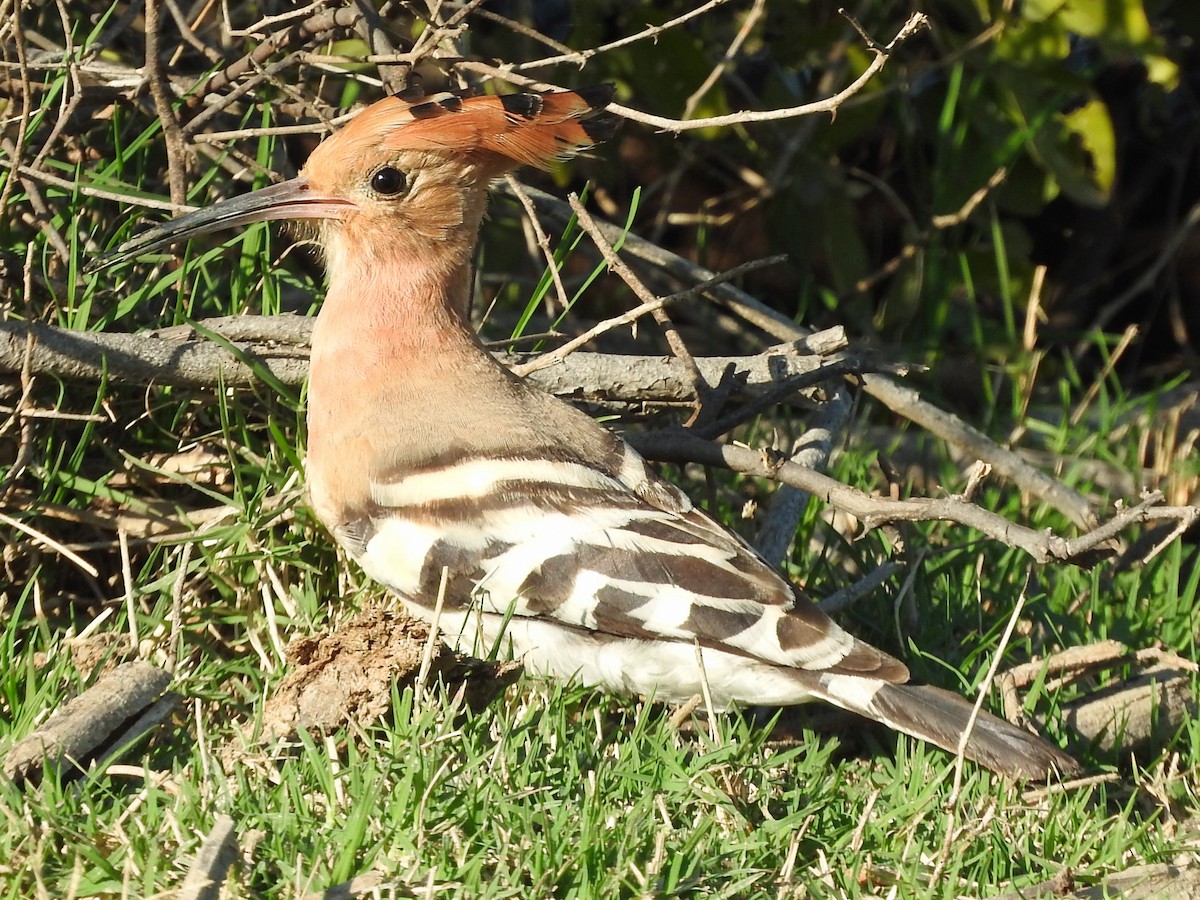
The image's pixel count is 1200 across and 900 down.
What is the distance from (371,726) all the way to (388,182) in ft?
3.38

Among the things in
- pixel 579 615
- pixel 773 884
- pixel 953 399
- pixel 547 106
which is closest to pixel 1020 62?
pixel 953 399

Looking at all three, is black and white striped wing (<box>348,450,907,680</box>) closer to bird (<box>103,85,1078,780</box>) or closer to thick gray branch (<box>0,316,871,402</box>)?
bird (<box>103,85,1078,780</box>)

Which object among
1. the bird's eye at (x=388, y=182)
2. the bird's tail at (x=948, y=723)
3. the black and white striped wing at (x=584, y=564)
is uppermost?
the bird's eye at (x=388, y=182)

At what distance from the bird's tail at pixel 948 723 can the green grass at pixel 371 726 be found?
2.3 inches

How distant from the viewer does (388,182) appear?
2.67 m

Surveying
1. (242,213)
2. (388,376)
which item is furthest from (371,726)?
(242,213)

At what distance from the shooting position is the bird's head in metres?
2.61

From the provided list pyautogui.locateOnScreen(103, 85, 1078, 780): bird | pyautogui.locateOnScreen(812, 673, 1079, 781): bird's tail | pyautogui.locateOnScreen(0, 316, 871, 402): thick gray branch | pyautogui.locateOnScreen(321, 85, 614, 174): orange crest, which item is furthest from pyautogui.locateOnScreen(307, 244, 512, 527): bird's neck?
pyautogui.locateOnScreen(812, 673, 1079, 781): bird's tail

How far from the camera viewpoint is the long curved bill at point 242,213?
8.52ft

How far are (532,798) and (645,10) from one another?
2.03 m

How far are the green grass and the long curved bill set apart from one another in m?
0.18

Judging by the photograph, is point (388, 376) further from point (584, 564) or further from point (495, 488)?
point (584, 564)

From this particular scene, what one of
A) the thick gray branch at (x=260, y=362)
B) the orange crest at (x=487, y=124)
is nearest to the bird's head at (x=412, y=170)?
the orange crest at (x=487, y=124)

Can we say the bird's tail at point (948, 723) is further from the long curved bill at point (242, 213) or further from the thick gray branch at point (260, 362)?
the long curved bill at point (242, 213)
